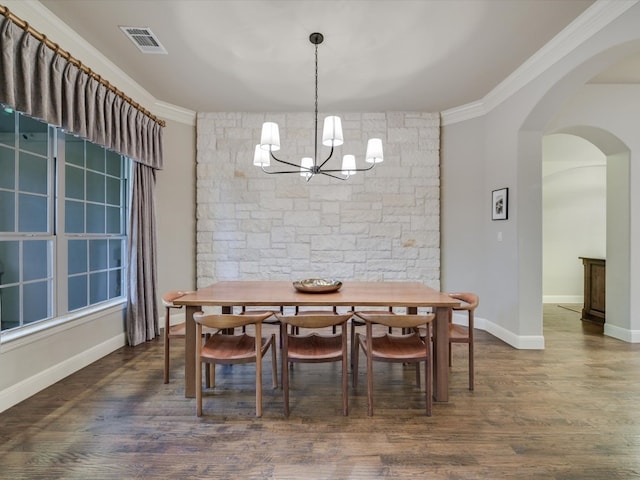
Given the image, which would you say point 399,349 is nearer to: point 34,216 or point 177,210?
point 34,216

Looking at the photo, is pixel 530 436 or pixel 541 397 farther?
pixel 541 397

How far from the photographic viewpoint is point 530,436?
183cm

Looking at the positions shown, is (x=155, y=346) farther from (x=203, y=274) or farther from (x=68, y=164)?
(x=68, y=164)

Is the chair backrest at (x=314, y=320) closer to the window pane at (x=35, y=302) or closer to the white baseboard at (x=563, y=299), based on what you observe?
the window pane at (x=35, y=302)

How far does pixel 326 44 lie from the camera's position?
8.57 feet

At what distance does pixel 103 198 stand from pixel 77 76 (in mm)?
1223

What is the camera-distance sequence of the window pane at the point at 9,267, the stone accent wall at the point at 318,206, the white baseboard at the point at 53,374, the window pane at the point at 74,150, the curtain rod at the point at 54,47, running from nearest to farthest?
the curtain rod at the point at 54,47
the white baseboard at the point at 53,374
the window pane at the point at 9,267
the window pane at the point at 74,150
the stone accent wall at the point at 318,206

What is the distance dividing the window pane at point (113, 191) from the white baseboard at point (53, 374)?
1.44 metres

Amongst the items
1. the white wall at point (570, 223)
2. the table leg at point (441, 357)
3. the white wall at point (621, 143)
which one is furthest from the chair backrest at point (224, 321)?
the white wall at point (570, 223)

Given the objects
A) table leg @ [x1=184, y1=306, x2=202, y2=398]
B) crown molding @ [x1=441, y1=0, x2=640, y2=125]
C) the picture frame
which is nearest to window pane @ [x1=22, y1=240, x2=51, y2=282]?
table leg @ [x1=184, y1=306, x2=202, y2=398]

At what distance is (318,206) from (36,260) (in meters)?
2.91

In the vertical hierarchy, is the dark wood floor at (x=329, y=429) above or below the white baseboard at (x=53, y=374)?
below

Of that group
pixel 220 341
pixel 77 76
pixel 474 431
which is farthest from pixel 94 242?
pixel 474 431

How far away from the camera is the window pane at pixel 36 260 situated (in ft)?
8.61
